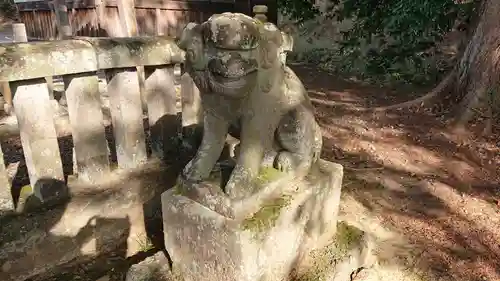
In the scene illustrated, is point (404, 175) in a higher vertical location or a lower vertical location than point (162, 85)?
lower

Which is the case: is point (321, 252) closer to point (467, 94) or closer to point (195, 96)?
point (195, 96)

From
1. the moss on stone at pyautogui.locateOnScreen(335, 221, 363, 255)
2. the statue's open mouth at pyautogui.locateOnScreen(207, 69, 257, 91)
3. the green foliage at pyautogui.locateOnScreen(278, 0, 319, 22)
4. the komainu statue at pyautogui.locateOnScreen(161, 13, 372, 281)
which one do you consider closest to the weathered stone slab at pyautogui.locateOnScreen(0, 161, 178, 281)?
the komainu statue at pyautogui.locateOnScreen(161, 13, 372, 281)

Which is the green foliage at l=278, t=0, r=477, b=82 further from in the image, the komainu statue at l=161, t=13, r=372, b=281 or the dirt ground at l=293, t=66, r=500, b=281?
the komainu statue at l=161, t=13, r=372, b=281


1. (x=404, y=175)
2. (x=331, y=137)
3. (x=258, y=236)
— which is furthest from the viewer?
(x=331, y=137)

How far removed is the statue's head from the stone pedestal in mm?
473

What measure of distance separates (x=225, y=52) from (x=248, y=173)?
0.53 meters

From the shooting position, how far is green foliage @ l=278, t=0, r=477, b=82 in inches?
264

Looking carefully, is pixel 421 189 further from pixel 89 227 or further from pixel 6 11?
pixel 6 11

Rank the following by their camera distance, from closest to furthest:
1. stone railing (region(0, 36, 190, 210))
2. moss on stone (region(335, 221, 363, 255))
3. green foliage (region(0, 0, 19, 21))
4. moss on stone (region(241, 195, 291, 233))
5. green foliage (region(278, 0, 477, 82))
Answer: moss on stone (region(241, 195, 291, 233)) → stone railing (region(0, 36, 190, 210)) → moss on stone (region(335, 221, 363, 255)) → green foliage (region(278, 0, 477, 82)) → green foliage (region(0, 0, 19, 21))

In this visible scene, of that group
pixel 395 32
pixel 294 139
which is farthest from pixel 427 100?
pixel 294 139

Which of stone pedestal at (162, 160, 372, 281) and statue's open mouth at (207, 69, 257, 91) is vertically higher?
statue's open mouth at (207, 69, 257, 91)

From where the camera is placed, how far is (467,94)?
4.62m

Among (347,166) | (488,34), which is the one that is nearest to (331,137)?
(347,166)

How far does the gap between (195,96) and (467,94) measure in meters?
3.49
